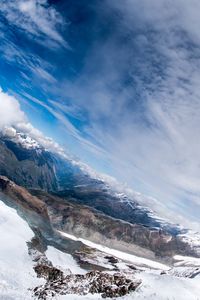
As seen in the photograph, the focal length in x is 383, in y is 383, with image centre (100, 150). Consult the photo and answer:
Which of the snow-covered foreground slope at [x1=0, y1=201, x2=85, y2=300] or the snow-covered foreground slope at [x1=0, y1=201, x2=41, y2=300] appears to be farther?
the snow-covered foreground slope at [x1=0, y1=201, x2=41, y2=300]

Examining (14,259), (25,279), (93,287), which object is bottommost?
(14,259)

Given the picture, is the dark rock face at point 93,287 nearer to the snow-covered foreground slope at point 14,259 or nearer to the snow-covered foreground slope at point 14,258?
the snow-covered foreground slope at point 14,259

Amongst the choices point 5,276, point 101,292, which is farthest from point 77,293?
point 5,276

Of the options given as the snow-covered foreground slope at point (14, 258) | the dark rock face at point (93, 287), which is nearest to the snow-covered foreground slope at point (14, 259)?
the snow-covered foreground slope at point (14, 258)

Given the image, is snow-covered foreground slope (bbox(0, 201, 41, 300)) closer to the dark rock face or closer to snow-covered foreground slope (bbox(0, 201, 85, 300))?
snow-covered foreground slope (bbox(0, 201, 85, 300))

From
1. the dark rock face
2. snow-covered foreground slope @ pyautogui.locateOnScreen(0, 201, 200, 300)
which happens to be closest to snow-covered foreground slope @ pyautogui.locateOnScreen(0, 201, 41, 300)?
snow-covered foreground slope @ pyautogui.locateOnScreen(0, 201, 200, 300)

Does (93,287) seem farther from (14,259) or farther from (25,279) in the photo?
(14,259)

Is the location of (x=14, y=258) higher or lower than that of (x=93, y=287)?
lower

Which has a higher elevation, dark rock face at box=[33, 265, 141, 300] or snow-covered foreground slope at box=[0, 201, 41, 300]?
dark rock face at box=[33, 265, 141, 300]

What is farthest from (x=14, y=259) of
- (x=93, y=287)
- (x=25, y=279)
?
(x=93, y=287)

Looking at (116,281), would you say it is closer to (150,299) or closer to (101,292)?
(101,292)
